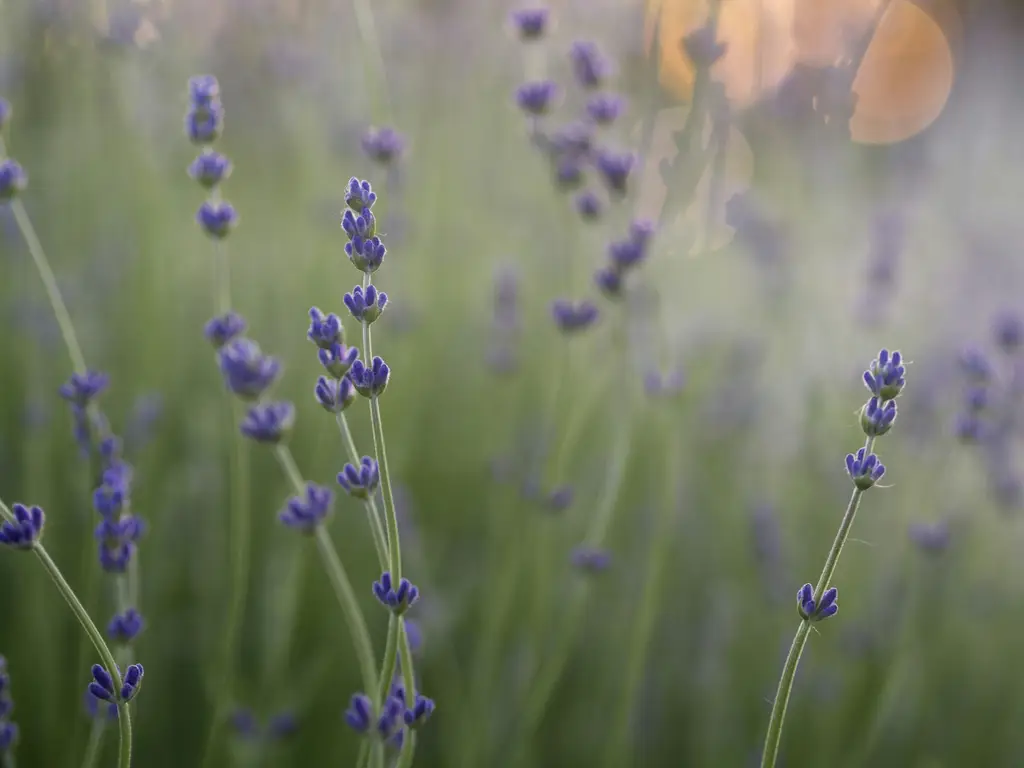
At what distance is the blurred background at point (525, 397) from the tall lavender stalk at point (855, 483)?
0.60 metres

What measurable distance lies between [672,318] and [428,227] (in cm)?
106

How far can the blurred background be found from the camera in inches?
76.8

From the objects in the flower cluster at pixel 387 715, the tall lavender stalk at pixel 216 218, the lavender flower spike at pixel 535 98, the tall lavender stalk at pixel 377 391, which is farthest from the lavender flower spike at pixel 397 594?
the lavender flower spike at pixel 535 98

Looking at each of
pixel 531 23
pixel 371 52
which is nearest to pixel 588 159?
pixel 531 23

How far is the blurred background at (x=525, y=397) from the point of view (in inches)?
76.8

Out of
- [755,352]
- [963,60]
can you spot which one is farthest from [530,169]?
[963,60]

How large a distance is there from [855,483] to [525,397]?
1.89 meters

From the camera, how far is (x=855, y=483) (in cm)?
106

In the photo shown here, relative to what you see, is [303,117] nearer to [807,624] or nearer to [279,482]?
[279,482]

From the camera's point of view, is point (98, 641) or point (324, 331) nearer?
point (98, 641)

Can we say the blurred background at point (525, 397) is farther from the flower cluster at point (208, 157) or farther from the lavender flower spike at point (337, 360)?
the lavender flower spike at point (337, 360)

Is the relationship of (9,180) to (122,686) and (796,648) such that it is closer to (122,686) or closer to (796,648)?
(122,686)

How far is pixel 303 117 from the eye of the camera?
3389 millimetres

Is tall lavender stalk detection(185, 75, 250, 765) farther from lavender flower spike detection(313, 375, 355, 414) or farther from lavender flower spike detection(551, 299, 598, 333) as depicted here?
lavender flower spike detection(551, 299, 598, 333)
